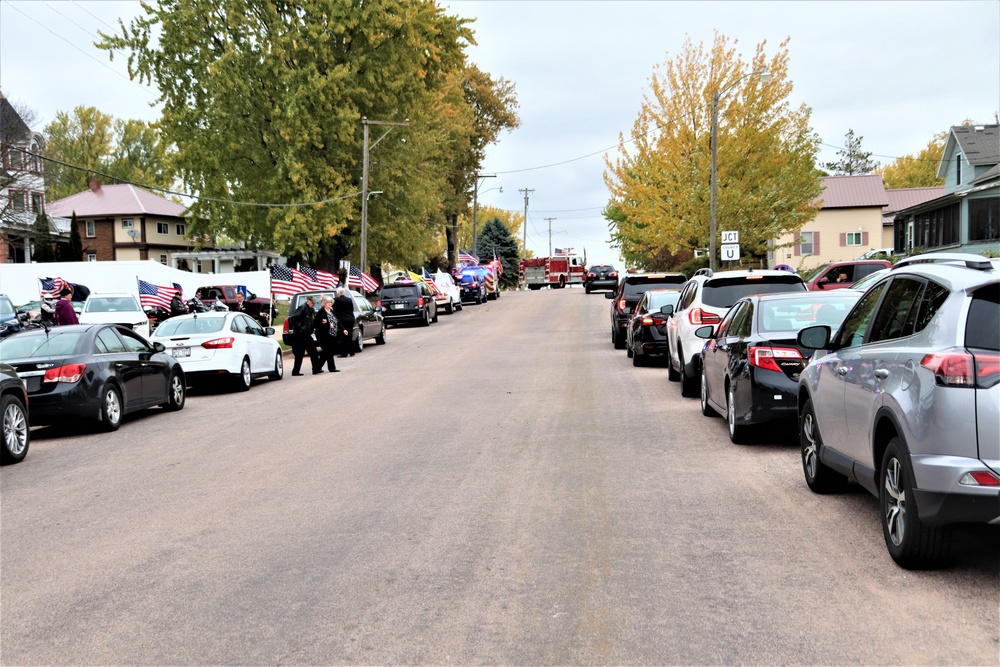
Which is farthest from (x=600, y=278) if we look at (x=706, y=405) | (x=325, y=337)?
(x=706, y=405)

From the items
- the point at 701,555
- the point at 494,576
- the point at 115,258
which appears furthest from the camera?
the point at 115,258

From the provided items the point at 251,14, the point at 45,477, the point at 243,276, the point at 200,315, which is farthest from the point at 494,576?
the point at 251,14

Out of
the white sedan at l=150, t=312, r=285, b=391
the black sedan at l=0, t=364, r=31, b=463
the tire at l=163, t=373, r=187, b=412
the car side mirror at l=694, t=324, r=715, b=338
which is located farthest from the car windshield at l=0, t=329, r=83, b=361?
the car side mirror at l=694, t=324, r=715, b=338

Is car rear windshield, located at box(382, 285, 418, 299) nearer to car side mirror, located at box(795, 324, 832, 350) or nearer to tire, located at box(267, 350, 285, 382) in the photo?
tire, located at box(267, 350, 285, 382)

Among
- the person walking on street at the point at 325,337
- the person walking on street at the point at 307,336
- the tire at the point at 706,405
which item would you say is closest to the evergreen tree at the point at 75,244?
the person walking on street at the point at 307,336

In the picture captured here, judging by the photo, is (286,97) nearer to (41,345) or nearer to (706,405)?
(41,345)

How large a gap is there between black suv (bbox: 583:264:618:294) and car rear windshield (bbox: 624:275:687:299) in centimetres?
3799

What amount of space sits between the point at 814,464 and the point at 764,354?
215 cm

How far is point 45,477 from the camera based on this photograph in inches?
395

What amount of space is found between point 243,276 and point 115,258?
37504 millimetres

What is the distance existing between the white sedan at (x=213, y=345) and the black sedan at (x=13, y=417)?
7096mm

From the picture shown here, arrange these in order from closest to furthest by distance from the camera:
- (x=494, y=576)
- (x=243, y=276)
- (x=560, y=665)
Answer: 1. (x=560, y=665)
2. (x=494, y=576)
3. (x=243, y=276)

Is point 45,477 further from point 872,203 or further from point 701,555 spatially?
point 872,203

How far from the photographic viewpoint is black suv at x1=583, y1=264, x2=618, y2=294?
62784mm
